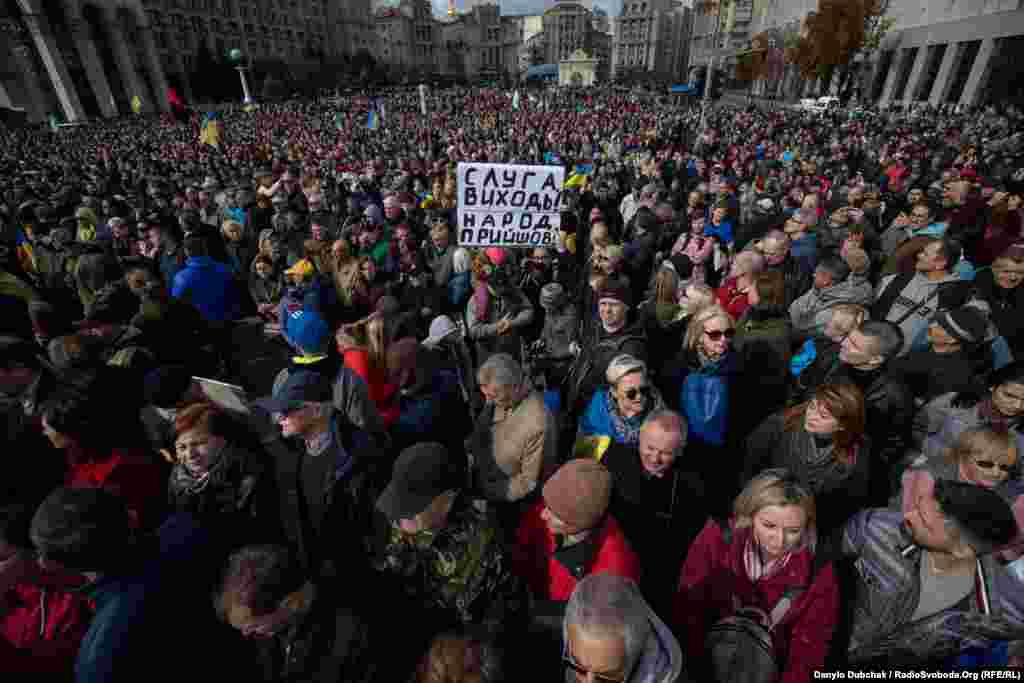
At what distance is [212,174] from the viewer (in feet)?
45.2

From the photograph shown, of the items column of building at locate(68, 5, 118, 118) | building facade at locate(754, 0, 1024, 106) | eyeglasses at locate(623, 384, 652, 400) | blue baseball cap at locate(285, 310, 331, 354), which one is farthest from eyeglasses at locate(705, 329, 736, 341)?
column of building at locate(68, 5, 118, 118)

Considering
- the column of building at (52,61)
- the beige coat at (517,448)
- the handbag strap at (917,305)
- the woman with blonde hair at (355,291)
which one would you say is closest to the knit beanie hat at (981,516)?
the beige coat at (517,448)

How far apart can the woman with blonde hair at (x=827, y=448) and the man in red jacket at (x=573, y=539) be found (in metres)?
1.17

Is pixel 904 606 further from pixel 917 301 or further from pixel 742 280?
pixel 917 301

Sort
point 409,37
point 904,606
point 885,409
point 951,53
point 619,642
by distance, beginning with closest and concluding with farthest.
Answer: point 619,642, point 904,606, point 885,409, point 951,53, point 409,37

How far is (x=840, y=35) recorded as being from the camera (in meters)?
38.5

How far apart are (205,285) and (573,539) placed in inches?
186

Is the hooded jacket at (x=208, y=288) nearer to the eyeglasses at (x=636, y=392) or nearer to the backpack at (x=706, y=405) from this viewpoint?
the eyeglasses at (x=636, y=392)

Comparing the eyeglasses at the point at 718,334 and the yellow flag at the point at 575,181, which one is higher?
the eyeglasses at the point at 718,334

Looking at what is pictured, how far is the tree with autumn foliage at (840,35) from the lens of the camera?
124ft

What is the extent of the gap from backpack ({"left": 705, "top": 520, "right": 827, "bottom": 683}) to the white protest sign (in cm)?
372

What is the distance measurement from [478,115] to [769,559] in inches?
1449

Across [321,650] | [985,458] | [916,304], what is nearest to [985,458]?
[985,458]

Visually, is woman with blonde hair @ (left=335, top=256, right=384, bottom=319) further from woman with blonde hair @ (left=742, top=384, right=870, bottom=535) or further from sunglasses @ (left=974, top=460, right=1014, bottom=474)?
sunglasses @ (left=974, top=460, right=1014, bottom=474)
